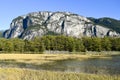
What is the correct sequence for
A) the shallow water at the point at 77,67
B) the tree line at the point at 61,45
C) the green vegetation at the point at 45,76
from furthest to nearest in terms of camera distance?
the tree line at the point at 61,45
the shallow water at the point at 77,67
the green vegetation at the point at 45,76

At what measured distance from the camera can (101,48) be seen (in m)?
187

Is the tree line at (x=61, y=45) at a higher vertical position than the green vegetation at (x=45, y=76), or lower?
higher

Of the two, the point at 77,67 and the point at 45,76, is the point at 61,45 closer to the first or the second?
the point at 77,67

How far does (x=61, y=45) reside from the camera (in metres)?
192

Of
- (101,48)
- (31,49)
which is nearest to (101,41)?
(101,48)

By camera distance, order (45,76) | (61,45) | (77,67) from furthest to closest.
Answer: (61,45)
(77,67)
(45,76)

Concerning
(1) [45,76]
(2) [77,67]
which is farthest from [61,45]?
(1) [45,76]

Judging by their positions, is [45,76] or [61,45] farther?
[61,45]

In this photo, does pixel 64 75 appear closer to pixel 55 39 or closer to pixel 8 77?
pixel 8 77

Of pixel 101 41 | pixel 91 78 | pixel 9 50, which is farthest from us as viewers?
pixel 101 41

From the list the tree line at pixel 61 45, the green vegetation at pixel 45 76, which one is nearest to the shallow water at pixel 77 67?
the green vegetation at pixel 45 76

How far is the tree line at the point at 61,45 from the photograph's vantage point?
18212 centimetres

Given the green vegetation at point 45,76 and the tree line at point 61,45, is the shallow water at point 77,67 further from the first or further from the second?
the tree line at point 61,45

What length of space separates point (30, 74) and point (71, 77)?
6119mm
